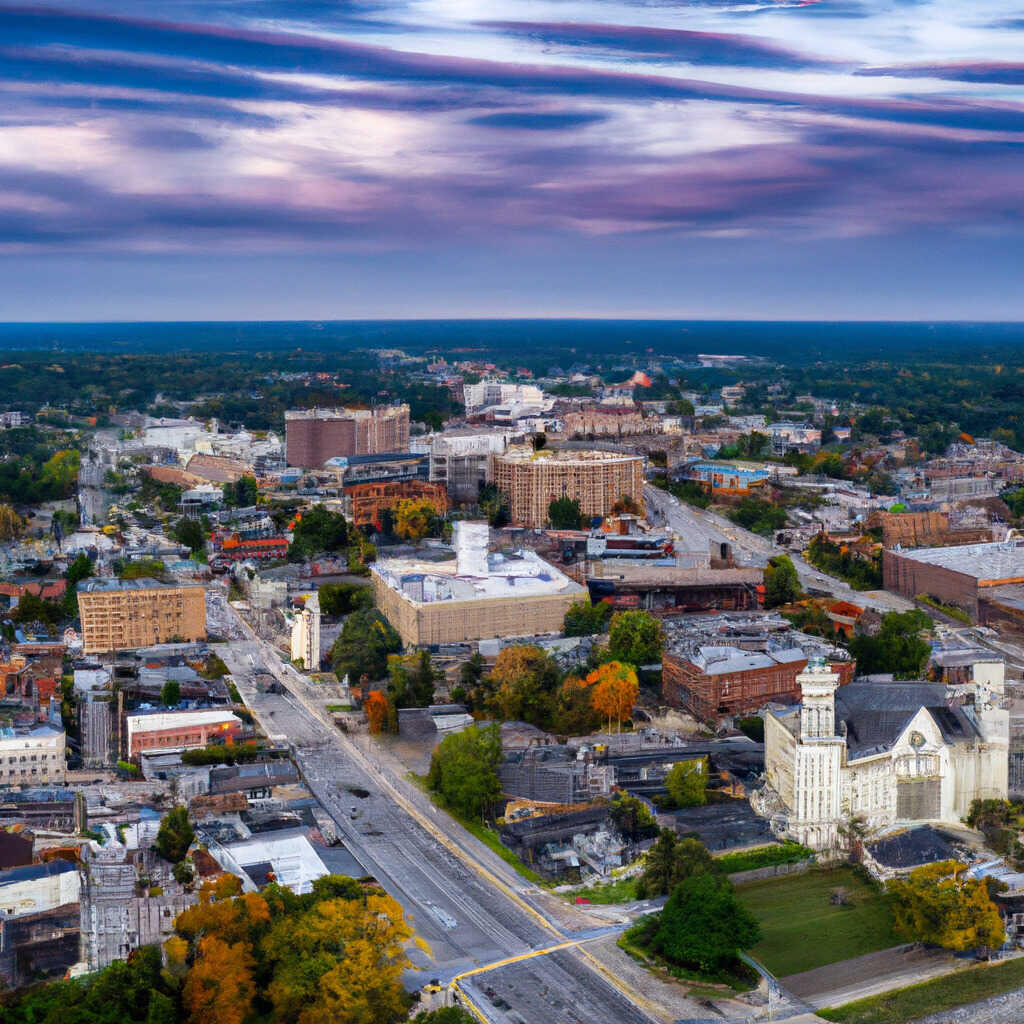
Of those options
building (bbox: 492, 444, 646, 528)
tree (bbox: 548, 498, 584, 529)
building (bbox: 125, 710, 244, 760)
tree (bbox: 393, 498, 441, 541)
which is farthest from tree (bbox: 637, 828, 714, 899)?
building (bbox: 492, 444, 646, 528)

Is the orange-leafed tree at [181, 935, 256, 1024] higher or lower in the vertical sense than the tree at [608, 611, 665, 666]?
lower

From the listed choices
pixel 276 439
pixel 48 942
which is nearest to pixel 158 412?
pixel 276 439

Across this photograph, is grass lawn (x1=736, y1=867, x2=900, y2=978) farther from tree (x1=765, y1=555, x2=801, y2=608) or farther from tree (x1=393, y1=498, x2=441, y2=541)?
tree (x1=393, y1=498, x2=441, y2=541)

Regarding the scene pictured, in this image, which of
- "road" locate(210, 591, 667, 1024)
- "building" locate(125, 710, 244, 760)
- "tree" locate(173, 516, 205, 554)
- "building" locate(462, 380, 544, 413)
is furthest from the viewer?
"building" locate(462, 380, 544, 413)

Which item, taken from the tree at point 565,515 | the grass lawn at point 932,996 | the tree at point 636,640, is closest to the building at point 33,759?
the tree at point 636,640

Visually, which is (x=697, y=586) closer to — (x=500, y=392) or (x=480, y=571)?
(x=480, y=571)

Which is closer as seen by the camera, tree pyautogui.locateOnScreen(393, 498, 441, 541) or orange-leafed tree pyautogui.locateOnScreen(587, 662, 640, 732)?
orange-leafed tree pyautogui.locateOnScreen(587, 662, 640, 732)
